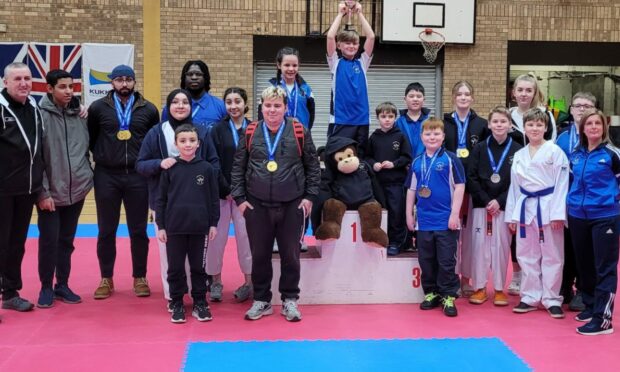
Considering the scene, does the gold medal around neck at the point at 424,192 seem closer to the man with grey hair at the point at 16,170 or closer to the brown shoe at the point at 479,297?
the brown shoe at the point at 479,297

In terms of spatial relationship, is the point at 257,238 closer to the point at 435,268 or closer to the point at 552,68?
the point at 435,268

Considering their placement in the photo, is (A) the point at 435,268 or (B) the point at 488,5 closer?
(A) the point at 435,268

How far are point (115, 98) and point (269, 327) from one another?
102 inches

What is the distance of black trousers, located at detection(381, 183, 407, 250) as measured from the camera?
637 centimetres

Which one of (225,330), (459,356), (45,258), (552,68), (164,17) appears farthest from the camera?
(552,68)

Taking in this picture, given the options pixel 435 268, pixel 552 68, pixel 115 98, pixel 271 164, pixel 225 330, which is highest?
pixel 552 68

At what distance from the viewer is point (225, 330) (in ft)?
16.6

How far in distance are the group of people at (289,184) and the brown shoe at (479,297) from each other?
0.04 feet

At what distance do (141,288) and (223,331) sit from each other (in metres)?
1.46

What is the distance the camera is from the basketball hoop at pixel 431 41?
1312 cm

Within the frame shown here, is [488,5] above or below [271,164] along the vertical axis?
above

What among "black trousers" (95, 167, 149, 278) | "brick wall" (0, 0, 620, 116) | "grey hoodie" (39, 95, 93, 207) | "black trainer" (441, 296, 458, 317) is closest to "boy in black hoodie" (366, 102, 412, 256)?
"black trainer" (441, 296, 458, 317)

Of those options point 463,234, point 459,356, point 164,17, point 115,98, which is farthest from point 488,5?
point 459,356

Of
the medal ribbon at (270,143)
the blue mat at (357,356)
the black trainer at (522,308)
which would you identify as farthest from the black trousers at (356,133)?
the blue mat at (357,356)
